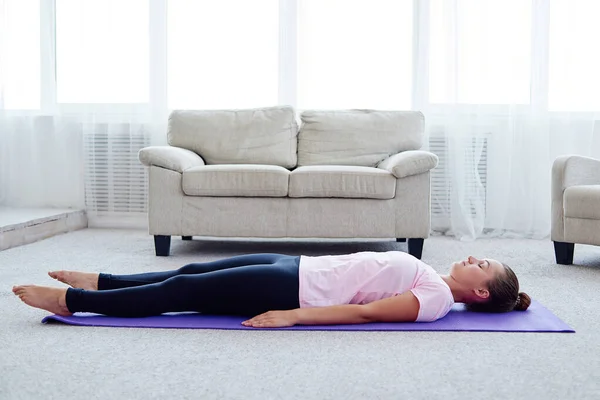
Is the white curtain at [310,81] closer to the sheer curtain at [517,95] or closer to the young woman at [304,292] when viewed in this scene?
the sheer curtain at [517,95]

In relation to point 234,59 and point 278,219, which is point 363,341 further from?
point 234,59

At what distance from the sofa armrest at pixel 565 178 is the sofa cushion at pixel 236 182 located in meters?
1.42

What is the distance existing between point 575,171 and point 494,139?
1.25m

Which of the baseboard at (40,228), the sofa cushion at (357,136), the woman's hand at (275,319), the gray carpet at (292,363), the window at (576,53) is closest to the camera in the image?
the gray carpet at (292,363)

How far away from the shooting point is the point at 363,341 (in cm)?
221

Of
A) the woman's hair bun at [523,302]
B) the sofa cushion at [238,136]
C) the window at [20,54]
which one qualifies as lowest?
the woman's hair bun at [523,302]

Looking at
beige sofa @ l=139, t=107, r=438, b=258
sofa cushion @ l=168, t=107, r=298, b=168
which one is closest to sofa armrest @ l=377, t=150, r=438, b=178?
beige sofa @ l=139, t=107, r=438, b=258

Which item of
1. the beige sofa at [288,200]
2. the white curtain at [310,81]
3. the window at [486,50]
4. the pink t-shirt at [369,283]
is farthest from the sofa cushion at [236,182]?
the window at [486,50]

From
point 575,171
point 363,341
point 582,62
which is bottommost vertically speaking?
point 363,341

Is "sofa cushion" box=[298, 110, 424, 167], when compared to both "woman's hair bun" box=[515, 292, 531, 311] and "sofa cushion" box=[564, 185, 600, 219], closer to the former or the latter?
"sofa cushion" box=[564, 185, 600, 219]

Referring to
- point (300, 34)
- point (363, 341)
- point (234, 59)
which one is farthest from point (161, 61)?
point (363, 341)

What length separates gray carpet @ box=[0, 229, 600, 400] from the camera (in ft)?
5.70

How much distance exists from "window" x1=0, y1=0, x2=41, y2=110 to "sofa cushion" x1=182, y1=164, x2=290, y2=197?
213 centimetres

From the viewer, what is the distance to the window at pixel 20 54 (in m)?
5.36
